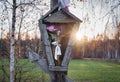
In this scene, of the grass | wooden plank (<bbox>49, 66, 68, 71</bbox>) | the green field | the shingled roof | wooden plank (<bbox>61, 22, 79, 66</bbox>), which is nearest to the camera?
wooden plank (<bbox>49, 66, 68, 71</bbox>)

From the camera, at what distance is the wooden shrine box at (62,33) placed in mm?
5010

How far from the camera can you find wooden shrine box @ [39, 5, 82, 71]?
5.01 metres

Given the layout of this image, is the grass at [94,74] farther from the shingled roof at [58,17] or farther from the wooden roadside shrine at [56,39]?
the shingled roof at [58,17]

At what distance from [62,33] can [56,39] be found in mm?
189

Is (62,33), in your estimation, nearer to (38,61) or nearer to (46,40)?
(46,40)

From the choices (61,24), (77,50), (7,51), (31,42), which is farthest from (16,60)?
(77,50)

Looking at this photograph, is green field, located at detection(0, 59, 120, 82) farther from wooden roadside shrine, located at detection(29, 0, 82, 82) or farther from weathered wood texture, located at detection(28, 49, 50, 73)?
Result: weathered wood texture, located at detection(28, 49, 50, 73)

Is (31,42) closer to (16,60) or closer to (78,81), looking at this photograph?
Answer: (16,60)

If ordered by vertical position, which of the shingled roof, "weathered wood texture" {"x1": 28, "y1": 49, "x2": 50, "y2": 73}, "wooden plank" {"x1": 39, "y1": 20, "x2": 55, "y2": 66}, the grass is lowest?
the grass

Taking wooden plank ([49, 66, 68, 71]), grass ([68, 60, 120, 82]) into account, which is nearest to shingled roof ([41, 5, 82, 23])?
wooden plank ([49, 66, 68, 71])

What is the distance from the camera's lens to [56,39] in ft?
17.0

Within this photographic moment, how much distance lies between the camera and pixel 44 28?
510 centimetres

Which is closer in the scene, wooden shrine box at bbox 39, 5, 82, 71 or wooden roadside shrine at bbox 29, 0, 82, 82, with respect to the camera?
wooden roadside shrine at bbox 29, 0, 82, 82

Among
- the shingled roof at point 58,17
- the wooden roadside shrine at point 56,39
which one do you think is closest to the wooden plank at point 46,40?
the wooden roadside shrine at point 56,39
